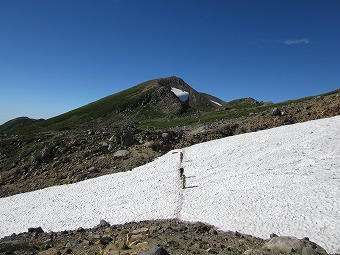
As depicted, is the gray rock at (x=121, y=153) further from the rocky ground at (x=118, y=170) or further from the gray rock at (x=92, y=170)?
the gray rock at (x=92, y=170)

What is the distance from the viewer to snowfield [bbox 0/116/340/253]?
21.1 m

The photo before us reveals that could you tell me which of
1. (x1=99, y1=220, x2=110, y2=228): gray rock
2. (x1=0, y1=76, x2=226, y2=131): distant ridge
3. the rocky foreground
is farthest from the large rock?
(x1=0, y1=76, x2=226, y2=131): distant ridge

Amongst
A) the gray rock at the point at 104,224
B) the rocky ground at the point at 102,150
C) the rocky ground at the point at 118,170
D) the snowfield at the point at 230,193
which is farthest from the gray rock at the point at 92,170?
the gray rock at the point at 104,224

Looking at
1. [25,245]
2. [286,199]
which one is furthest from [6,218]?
[286,199]

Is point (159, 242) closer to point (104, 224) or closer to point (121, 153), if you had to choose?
point (104, 224)

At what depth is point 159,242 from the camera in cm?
1733

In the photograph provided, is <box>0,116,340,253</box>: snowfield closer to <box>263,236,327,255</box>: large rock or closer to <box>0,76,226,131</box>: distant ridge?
<box>263,236,327,255</box>: large rock

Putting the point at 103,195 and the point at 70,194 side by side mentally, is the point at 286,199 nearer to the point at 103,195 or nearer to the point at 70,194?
the point at 103,195

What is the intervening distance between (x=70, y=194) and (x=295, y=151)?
958 inches

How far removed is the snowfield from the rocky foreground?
5.56 ft

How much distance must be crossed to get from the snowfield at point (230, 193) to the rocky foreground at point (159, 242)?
1694 mm

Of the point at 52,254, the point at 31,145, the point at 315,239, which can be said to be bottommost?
the point at 315,239

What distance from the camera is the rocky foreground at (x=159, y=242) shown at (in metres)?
15.7

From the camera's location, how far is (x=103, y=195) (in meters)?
33.7
